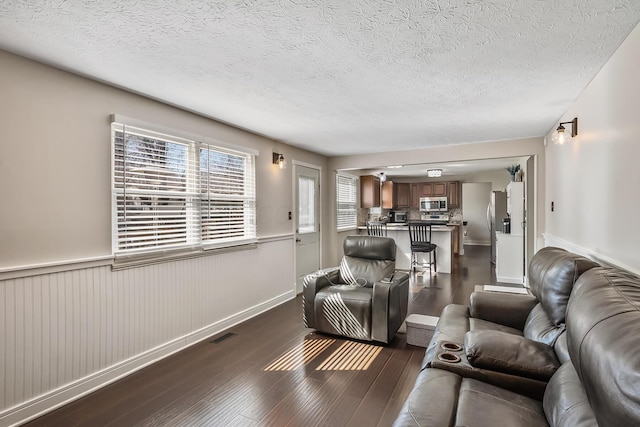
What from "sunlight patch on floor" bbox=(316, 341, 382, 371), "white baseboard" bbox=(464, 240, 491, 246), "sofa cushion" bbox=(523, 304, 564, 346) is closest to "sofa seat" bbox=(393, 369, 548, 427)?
"sofa cushion" bbox=(523, 304, 564, 346)

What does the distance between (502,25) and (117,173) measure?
281 cm

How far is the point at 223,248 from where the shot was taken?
142 inches

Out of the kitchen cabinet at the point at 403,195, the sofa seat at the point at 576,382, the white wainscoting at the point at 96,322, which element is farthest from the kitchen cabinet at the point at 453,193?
the sofa seat at the point at 576,382

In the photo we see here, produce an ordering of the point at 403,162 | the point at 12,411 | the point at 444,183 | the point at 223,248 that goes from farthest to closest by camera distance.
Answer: the point at 444,183
the point at 403,162
the point at 223,248
the point at 12,411

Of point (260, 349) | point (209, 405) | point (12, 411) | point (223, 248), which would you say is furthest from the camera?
point (223, 248)

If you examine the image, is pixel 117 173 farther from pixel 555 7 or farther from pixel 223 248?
pixel 555 7

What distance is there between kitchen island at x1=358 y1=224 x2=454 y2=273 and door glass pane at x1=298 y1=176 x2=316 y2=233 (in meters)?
2.01

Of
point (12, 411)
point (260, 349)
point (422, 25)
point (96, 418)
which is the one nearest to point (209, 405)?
point (96, 418)

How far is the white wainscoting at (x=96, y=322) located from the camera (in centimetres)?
203

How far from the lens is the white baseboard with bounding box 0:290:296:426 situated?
2029mm

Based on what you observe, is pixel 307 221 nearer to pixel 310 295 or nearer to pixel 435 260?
pixel 310 295

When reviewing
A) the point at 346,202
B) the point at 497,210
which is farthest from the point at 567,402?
the point at 497,210

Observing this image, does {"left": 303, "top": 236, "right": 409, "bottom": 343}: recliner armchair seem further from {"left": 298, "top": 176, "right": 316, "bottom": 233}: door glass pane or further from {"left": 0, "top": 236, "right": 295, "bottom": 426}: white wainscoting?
{"left": 298, "top": 176, "right": 316, "bottom": 233}: door glass pane

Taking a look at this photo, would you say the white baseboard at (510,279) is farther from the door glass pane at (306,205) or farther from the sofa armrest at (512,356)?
the sofa armrest at (512,356)
